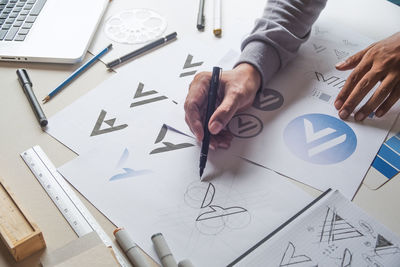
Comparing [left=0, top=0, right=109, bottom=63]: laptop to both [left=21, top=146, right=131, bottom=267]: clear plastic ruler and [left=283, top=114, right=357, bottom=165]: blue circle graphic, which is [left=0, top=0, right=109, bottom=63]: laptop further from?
[left=283, top=114, right=357, bottom=165]: blue circle graphic

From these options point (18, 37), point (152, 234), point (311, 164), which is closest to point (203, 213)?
point (152, 234)

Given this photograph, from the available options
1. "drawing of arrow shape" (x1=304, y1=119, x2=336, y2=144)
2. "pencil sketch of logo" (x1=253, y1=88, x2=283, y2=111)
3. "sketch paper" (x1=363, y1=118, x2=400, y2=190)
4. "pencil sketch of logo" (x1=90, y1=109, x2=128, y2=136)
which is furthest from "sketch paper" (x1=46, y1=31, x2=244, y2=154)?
"sketch paper" (x1=363, y1=118, x2=400, y2=190)

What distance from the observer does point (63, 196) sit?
591 millimetres

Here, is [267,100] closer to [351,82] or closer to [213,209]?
[351,82]

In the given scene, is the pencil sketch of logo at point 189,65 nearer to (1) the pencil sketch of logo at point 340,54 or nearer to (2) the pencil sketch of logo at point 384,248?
(1) the pencil sketch of logo at point 340,54

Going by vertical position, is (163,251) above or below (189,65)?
below

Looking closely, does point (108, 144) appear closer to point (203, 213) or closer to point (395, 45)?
point (203, 213)

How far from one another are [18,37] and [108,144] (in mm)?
358

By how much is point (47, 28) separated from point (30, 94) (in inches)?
7.6

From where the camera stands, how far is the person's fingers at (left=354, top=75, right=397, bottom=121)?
71cm

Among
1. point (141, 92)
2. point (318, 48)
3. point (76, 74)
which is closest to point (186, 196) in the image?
point (141, 92)

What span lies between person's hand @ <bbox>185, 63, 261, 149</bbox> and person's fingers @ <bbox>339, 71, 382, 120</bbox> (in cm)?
17

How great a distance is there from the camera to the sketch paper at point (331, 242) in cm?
51

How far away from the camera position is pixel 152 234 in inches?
21.5
